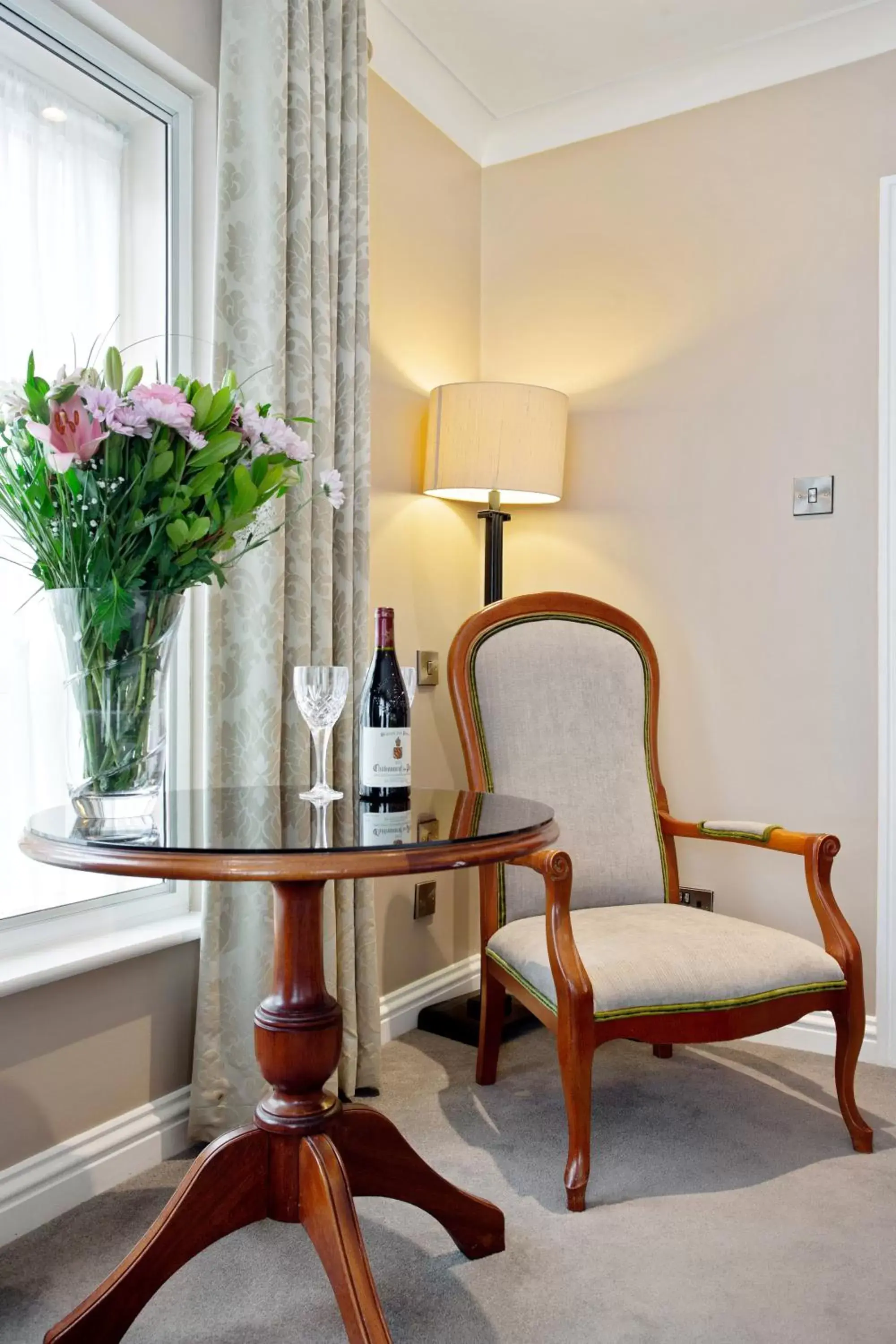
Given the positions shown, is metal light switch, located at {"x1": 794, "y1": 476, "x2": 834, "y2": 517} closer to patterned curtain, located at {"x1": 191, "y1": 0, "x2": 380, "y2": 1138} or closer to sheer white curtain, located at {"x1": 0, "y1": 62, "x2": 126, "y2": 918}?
patterned curtain, located at {"x1": 191, "y1": 0, "x2": 380, "y2": 1138}

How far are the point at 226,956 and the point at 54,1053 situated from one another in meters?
0.37

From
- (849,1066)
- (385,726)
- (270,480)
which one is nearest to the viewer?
(270,480)

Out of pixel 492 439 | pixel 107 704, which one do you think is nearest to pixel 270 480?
pixel 107 704

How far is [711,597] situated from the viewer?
9.17ft

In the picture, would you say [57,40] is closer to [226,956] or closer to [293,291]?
[293,291]

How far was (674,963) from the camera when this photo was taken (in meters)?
1.94

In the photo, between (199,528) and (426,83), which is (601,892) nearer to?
(199,528)

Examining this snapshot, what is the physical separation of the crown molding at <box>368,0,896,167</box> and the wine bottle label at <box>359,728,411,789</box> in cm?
196

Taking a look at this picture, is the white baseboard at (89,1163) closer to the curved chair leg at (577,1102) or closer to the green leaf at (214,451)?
the curved chair leg at (577,1102)

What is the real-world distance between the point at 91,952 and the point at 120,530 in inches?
33.3

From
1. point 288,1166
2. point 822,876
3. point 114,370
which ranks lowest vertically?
point 288,1166

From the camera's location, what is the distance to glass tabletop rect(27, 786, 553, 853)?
127 cm

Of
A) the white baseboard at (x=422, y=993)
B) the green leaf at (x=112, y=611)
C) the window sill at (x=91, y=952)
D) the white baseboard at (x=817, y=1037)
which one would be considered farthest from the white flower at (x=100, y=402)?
the white baseboard at (x=817, y=1037)

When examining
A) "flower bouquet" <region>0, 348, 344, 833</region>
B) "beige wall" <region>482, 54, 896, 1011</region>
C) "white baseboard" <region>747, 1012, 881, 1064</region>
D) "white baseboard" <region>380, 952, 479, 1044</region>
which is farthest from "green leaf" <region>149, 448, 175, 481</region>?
"white baseboard" <region>747, 1012, 881, 1064</region>
